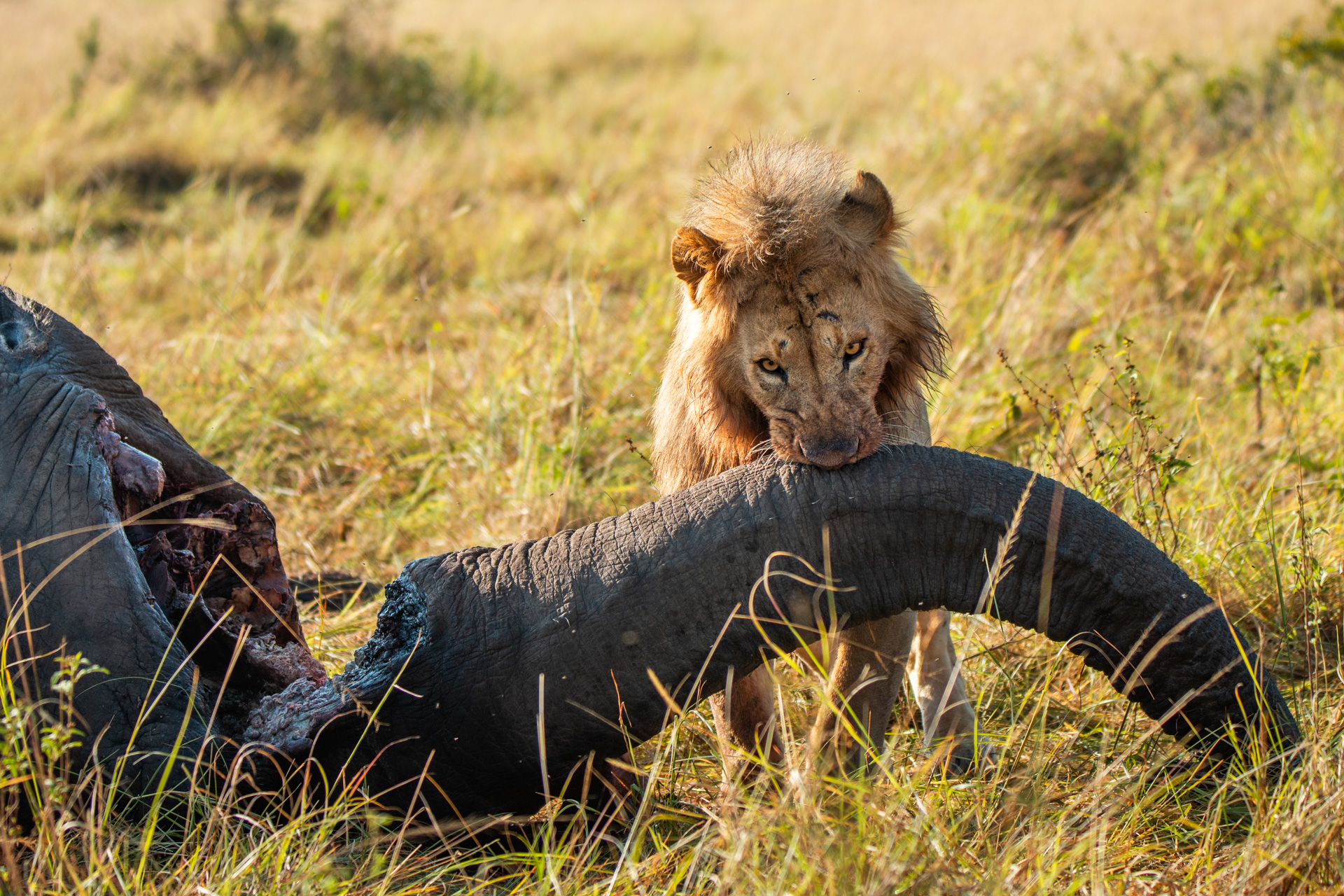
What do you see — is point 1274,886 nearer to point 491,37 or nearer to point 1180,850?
point 1180,850

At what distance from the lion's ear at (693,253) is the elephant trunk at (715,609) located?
32.3 inches

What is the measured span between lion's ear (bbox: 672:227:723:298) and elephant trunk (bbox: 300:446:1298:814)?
82 cm

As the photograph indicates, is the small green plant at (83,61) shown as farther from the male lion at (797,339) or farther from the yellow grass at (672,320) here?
the male lion at (797,339)

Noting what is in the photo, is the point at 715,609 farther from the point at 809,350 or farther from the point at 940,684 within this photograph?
the point at 940,684

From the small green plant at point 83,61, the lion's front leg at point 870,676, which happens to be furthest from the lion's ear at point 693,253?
the small green plant at point 83,61

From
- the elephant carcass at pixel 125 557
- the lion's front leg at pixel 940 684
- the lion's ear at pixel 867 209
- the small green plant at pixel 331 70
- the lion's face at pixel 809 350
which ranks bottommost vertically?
the lion's front leg at pixel 940 684

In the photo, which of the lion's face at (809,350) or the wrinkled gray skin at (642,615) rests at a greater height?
the lion's face at (809,350)

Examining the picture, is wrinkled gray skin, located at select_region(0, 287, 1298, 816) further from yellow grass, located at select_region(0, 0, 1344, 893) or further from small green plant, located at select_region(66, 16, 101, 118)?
small green plant, located at select_region(66, 16, 101, 118)

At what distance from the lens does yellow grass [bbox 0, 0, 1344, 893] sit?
7.71 feet

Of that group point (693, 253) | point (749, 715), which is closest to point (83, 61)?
point (693, 253)

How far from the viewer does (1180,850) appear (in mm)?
2588

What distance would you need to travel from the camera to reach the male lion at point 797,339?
278 centimetres

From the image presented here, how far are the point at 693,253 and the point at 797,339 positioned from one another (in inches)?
16.2

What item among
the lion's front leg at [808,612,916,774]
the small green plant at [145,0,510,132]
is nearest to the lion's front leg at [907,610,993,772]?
the lion's front leg at [808,612,916,774]
